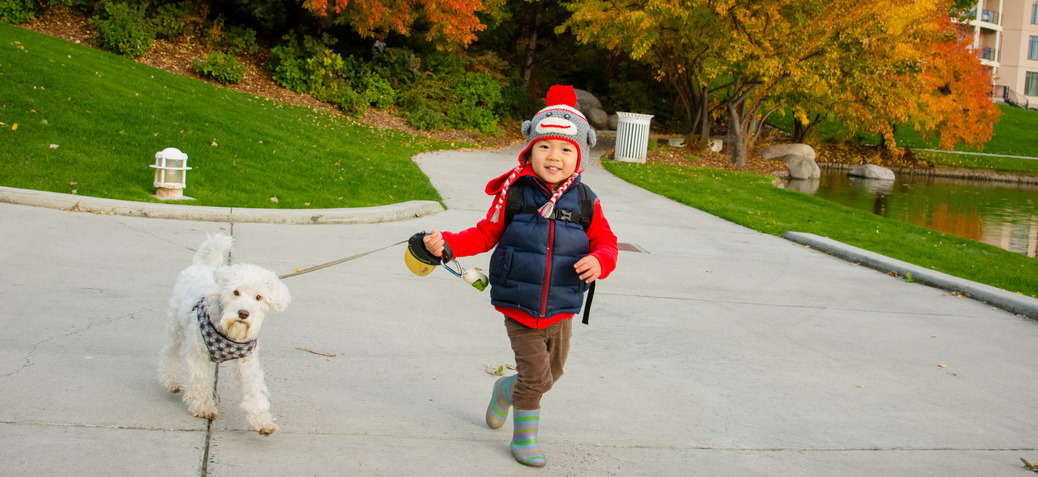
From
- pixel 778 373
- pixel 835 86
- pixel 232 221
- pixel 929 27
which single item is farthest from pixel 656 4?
pixel 778 373

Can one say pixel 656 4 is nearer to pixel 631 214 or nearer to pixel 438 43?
pixel 438 43

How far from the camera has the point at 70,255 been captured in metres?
Answer: 6.08

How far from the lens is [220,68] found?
2002 cm

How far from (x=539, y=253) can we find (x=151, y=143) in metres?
8.25

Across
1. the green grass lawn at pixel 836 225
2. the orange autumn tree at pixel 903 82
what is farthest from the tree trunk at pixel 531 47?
the green grass lawn at pixel 836 225

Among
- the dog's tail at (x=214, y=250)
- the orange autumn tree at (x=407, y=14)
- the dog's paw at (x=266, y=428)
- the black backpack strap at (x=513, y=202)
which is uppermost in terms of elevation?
the orange autumn tree at (x=407, y=14)

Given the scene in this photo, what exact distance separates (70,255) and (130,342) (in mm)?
1999

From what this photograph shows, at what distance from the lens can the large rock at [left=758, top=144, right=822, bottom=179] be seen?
2655 cm

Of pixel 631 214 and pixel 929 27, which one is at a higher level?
pixel 929 27

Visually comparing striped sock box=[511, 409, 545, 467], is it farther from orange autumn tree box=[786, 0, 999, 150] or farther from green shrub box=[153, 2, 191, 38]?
green shrub box=[153, 2, 191, 38]

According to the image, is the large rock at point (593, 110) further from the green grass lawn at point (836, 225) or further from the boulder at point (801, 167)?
the green grass lawn at point (836, 225)

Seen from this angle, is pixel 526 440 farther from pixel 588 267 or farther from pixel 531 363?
pixel 588 267

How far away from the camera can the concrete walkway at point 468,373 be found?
3.52m

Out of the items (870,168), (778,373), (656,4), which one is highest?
(656,4)
